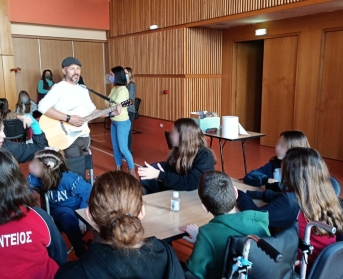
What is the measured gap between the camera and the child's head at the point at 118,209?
117 cm

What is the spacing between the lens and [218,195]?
1.68 m

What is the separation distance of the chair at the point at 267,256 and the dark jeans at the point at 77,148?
8.53 feet

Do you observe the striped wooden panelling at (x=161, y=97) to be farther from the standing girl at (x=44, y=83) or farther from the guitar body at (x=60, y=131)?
the guitar body at (x=60, y=131)

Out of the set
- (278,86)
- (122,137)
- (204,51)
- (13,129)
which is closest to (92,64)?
(204,51)

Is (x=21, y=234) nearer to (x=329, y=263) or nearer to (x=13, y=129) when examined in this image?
(x=329, y=263)

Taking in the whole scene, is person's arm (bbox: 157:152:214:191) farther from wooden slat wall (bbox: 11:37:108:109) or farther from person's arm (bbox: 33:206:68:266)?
wooden slat wall (bbox: 11:37:108:109)

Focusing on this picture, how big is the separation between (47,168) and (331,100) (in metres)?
5.37

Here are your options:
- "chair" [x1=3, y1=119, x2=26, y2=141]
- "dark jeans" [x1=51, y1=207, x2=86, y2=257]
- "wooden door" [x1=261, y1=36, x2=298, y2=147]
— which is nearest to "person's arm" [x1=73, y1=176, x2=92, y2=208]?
"dark jeans" [x1=51, y1=207, x2=86, y2=257]

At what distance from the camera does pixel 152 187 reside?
3039mm

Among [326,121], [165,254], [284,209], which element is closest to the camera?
[165,254]

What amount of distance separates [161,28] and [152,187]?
20.6 ft

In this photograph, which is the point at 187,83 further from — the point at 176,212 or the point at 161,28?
the point at 176,212

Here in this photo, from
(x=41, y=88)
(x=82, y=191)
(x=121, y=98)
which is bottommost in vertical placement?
(x=82, y=191)

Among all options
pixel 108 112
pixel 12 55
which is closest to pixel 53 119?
pixel 108 112
